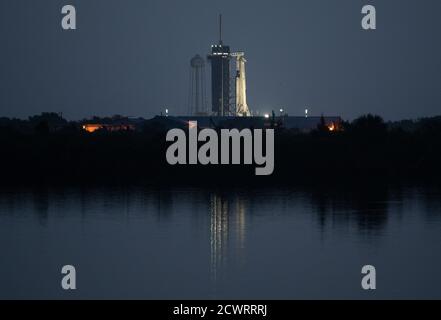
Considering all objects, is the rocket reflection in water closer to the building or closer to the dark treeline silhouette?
the dark treeline silhouette

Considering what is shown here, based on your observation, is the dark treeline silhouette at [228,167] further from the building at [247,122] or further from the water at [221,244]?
the building at [247,122]

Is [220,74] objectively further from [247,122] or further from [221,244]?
[221,244]

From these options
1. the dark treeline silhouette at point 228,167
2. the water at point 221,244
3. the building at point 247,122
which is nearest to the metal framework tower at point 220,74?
the building at point 247,122

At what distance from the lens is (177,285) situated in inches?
798

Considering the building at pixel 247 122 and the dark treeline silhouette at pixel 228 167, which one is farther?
the building at pixel 247 122

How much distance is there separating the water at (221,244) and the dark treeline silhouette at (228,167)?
846 cm

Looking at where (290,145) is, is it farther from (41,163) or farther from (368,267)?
(368,267)

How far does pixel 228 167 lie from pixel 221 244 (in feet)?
73.0

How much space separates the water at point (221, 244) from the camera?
20.1 m

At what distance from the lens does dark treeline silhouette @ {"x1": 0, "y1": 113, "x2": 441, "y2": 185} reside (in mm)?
46469

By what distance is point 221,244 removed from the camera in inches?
995

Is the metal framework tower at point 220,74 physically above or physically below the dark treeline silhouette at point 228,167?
above

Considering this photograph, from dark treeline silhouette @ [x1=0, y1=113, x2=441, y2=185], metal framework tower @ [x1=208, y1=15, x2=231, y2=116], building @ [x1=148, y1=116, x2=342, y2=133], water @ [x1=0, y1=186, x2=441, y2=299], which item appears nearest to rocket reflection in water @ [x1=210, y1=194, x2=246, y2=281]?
water @ [x1=0, y1=186, x2=441, y2=299]
